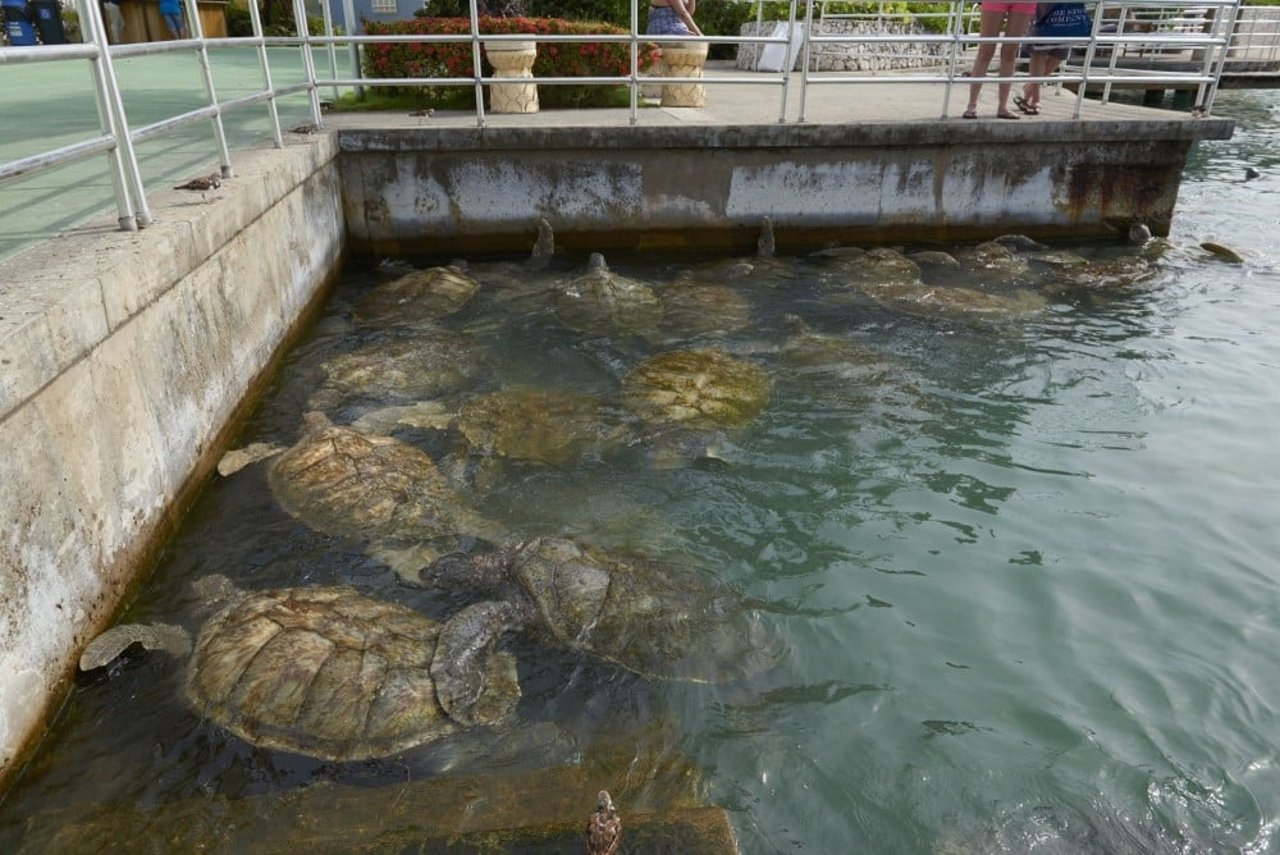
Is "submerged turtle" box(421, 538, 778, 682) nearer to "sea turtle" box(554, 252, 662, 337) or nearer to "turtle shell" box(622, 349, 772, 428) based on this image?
"turtle shell" box(622, 349, 772, 428)

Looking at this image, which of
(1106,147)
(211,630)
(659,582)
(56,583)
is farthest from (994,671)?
(1106,147)

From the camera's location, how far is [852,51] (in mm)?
18625

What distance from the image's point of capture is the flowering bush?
11586 millimetres

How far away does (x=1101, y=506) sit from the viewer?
17.4 ft

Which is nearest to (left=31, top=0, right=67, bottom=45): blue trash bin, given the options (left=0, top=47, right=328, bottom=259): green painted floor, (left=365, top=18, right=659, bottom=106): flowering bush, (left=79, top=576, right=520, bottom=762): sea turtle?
(left=0, top=47, right=328, bottom=259): green painted floor

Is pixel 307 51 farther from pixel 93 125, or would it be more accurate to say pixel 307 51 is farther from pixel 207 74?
pixel 207 74

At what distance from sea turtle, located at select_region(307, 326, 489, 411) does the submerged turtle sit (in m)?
2.46

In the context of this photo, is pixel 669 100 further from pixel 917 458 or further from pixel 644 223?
pixel 917 458

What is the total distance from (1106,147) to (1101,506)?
23.6 ft

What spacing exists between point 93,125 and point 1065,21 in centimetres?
1070

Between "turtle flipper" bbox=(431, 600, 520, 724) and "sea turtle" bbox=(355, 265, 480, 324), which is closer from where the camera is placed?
"turtle flipper" bbox=(431, 600, 520, 724)

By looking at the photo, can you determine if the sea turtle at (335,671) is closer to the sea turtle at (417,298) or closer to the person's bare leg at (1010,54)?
the sea turtle at (417,298)

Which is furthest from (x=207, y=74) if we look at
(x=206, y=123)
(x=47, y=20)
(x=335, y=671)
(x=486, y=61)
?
(x=47, y=20)

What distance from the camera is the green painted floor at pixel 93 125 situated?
515 centimetres
